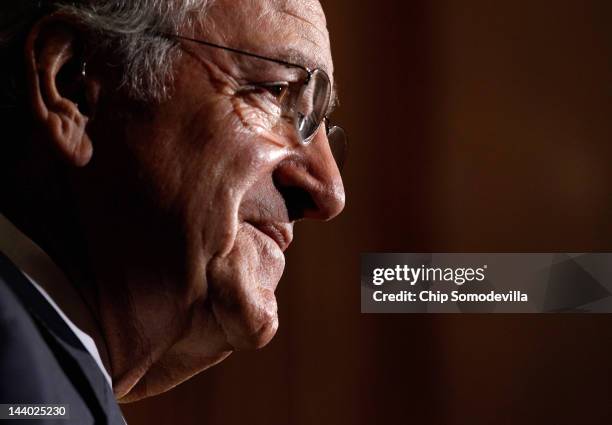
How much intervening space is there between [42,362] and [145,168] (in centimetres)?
23

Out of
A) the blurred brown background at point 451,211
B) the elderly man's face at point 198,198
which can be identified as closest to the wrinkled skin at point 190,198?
the elderly man's face at point 198,198

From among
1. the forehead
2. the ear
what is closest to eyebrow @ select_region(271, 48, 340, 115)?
the forehead

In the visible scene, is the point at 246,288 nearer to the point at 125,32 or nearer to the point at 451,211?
the point at 125,32

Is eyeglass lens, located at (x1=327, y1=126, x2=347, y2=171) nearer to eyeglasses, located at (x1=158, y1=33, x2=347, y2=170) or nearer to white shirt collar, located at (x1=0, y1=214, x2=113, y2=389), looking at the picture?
eyeglasses, located at (x1=158, y1=33, x2=347, y2=170)

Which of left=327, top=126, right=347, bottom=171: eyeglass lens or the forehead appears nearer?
the forehead

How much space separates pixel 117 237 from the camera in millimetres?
896

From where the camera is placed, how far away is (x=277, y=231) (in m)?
0.95

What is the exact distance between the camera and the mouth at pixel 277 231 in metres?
0.93

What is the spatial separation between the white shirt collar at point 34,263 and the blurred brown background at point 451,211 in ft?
3.00

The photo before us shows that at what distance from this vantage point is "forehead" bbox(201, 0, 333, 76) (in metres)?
0.93

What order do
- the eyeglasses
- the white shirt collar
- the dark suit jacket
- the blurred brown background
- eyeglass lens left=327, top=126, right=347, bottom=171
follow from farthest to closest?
the blurred brown background
eyeglass lens left=327, top=126, right=347, bottom=171
the eyeglasses
the white shirt collar
the dark suit jacket

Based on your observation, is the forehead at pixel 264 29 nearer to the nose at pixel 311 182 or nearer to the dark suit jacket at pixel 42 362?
the nose at pixel 311 182

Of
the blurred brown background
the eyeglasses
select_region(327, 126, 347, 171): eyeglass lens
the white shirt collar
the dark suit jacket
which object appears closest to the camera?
the dark suit jacket

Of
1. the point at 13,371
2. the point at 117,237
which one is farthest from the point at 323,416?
the point at 13,371
